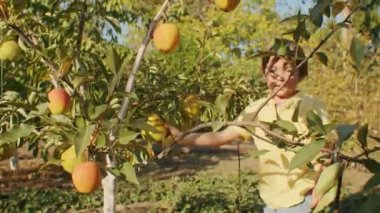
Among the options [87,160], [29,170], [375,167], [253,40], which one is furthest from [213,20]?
[253,40]

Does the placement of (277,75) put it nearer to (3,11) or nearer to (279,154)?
(279,154)

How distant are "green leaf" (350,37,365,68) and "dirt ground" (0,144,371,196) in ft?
18.0

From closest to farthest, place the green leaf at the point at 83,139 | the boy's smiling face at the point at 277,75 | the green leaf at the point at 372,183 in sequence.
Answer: the green leaf at the point at 372,183 → the green leaf at the point at 83,139 → the boy's smiling face at the point at 277,75

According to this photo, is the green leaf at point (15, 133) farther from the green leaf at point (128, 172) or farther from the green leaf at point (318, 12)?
the green leaf at point (318, 12)

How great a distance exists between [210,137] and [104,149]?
2.79 ft

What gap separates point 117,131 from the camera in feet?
4.87

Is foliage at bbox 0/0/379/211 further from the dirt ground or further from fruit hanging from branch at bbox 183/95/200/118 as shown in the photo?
the dirt ground

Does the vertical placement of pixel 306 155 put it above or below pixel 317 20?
below

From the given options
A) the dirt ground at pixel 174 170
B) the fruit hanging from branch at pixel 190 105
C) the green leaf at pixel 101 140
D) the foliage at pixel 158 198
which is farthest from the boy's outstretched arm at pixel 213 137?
the dirt ground at pixel 174 170

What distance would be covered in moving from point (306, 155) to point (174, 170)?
7997 millimetres

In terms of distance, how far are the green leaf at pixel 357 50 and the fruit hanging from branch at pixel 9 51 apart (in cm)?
119

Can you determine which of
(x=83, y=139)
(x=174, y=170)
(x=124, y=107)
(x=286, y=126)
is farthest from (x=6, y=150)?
(x=174, y=170)

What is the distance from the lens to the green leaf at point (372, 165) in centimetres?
81

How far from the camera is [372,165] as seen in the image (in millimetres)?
820
